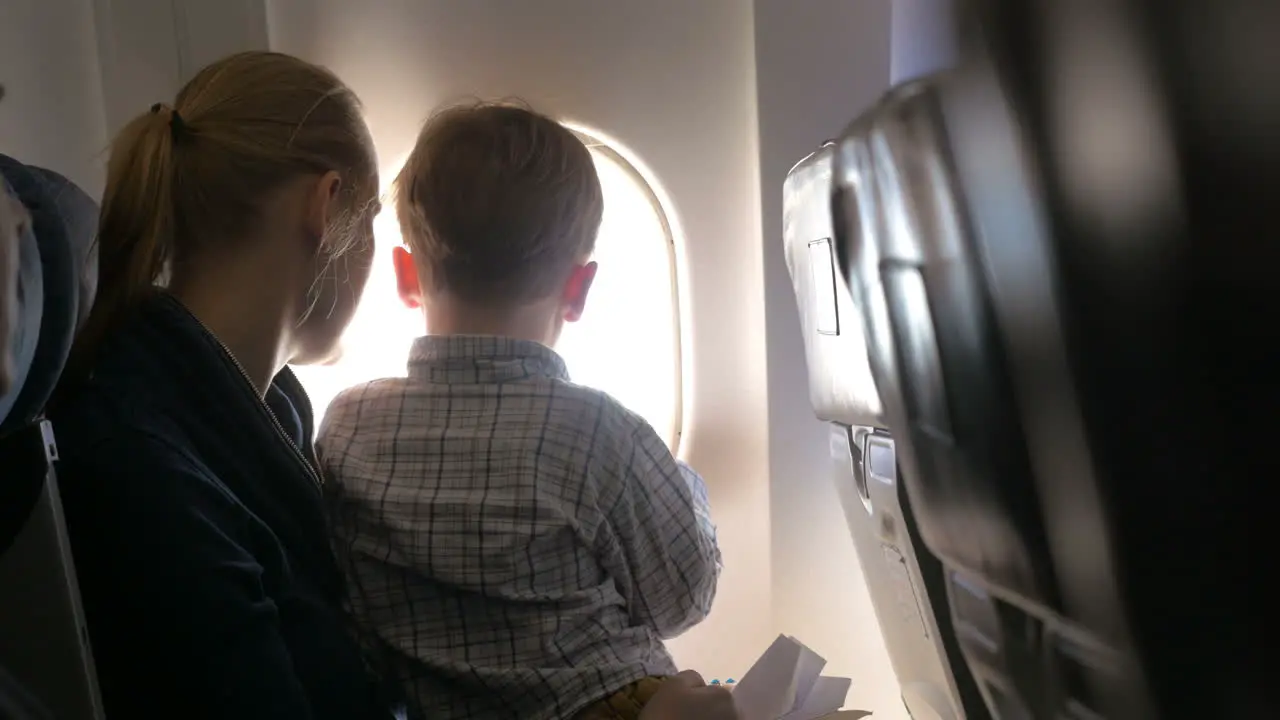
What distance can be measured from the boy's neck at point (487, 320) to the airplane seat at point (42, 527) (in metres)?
0.41

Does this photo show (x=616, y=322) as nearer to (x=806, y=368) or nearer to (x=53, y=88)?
(x=806, y=368)

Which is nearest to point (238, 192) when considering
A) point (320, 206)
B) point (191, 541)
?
point (320, 206)

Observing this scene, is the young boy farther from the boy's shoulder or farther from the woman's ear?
the woman's ear

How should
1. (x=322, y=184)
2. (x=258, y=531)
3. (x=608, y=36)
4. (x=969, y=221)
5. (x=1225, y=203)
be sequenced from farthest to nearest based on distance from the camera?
(x=608, y=36), (x=322, y=184), (x=258, y=531), (x=969, y=221), (x=1225, y=203)

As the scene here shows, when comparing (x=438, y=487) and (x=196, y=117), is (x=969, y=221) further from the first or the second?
(x=196, y=117)

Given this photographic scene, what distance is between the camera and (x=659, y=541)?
0.92 meters

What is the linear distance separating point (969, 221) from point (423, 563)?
22.5 inches

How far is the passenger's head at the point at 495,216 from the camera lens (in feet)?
3.11

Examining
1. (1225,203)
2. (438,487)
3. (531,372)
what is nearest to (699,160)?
(531,372)

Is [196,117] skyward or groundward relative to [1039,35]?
skyward

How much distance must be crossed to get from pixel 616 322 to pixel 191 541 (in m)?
0.64

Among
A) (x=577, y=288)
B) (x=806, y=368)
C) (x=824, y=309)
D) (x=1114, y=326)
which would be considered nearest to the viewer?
(x=1114, y=326)

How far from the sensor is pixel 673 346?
3.98 ft

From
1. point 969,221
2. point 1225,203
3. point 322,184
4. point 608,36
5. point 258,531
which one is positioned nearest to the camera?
point 1225,203
